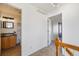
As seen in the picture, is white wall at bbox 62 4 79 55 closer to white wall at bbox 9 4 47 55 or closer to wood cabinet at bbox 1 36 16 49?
white wall at bbox 9 4 47 55

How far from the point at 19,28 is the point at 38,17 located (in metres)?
1.10

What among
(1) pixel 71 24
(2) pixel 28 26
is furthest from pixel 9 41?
(1) pixel 71 24

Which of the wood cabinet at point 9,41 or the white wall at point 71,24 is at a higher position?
the white wall at point 71,24

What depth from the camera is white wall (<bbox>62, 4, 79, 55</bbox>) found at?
8.91 ft

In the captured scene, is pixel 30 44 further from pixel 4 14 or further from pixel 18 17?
pixel 4 14

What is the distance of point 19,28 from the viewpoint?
284 cm

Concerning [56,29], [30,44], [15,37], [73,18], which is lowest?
[30,44]

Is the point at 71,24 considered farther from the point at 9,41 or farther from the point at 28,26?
the point at 9,41

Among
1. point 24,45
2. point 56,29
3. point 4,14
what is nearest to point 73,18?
point 56,29

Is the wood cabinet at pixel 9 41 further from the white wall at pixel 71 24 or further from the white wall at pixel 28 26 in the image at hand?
the white wall at pixel 71 24

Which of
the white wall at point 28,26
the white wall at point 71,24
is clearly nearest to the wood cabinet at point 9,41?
the white wall at point 28,26

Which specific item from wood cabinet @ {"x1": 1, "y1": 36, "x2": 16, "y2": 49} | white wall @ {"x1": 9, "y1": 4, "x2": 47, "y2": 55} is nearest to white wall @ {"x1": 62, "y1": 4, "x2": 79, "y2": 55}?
white wall @ {"x1": 9, "y1": 4, "x2": 47, "y2": 55}

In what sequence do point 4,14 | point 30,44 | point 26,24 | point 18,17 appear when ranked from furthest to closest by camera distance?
point 30,44 < point 26,24 < point 18,17 < point 4,14

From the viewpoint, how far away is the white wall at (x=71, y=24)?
2.71 meters
